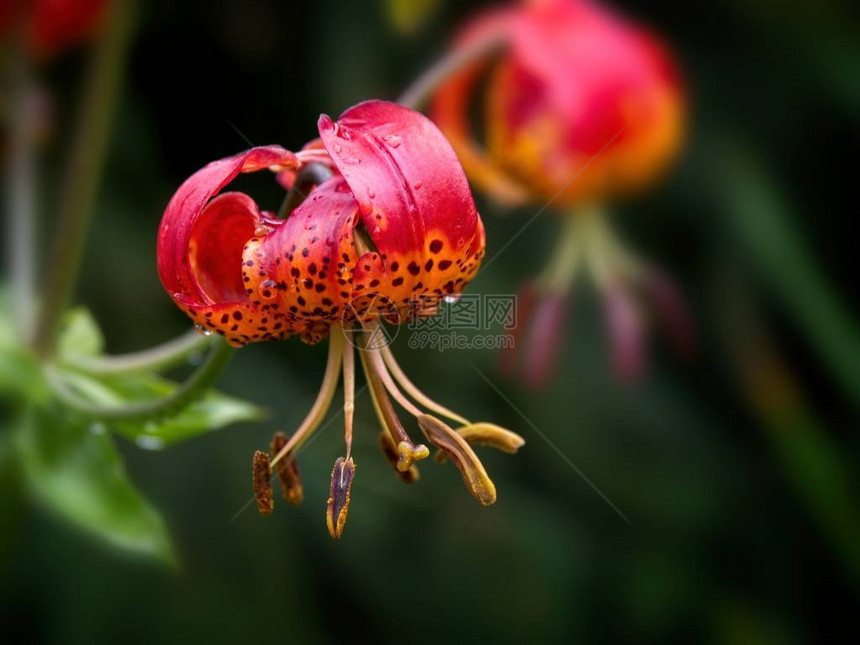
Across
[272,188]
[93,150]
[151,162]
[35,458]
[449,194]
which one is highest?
[151,162]

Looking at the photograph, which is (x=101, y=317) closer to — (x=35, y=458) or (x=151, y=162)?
(x=151, y=162)

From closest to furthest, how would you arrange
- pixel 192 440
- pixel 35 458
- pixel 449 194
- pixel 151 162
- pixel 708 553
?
1. pixel 449 194
2. pixel 35 458
3. pixel 192 440
4. pixel 151 162
5. pixel 708 553

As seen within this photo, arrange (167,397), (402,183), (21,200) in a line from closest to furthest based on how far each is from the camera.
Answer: (402,183), (167,397), (21,200)

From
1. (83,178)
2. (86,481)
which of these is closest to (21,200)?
(83,178)

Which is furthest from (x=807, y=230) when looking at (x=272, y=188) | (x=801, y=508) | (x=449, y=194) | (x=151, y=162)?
(x=449, y=194)

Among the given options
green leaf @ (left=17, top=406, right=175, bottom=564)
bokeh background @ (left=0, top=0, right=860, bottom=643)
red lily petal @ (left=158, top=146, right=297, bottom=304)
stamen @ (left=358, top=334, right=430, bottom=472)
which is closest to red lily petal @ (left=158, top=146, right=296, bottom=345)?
red lily petal @ (left=158, top=146, right=297, bottom=304)

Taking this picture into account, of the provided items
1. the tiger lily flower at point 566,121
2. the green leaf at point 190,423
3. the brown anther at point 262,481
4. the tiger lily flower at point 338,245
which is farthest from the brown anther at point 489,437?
the tiger lily flower at point 566,121

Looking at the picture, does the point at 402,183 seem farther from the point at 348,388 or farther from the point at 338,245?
the point at 348,388
